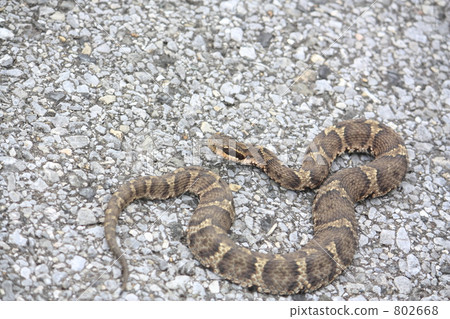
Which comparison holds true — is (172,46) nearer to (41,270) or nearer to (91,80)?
(91,80)

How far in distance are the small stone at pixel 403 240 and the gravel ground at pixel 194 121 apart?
0.07ft

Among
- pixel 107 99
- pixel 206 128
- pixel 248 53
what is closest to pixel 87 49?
pixel 107 99

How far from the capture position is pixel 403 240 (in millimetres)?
7570

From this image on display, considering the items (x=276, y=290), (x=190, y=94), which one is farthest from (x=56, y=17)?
(x=276, y=290)

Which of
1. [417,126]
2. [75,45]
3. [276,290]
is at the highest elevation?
[75,45]

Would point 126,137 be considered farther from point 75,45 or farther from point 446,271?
point 446,271

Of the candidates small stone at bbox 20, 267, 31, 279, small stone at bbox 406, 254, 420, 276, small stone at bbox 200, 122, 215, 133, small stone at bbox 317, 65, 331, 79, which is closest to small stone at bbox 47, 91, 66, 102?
small stone at bbox 200, 122, 215, 133

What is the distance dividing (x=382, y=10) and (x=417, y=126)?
294 cm

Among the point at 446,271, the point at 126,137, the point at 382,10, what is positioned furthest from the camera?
the point at 382,10

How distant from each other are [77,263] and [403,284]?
13.9 feet

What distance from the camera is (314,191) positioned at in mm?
8109

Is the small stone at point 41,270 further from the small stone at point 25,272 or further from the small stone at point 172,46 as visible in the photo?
the small stone at point 172,46

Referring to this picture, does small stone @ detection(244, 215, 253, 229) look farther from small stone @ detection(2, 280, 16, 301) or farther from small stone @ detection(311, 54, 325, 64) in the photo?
small stone @ detection(311, 54, 325, 64)
